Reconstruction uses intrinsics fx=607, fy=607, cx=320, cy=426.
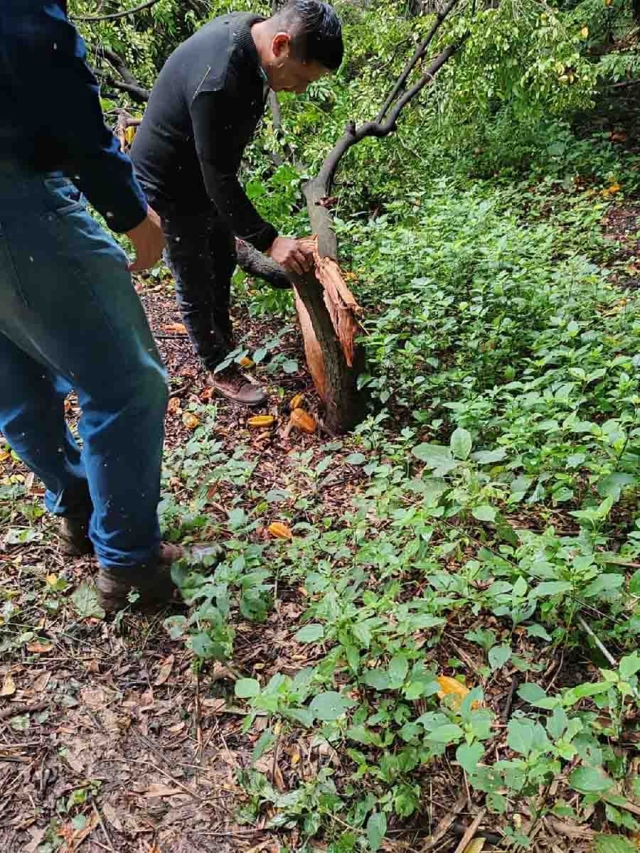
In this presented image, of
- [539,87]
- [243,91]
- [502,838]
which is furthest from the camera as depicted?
[539,87]

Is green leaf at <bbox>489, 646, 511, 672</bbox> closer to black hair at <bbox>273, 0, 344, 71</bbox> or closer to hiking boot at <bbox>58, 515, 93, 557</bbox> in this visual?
hiking boot at <bbox>58, 515, 93, 557</bbox>

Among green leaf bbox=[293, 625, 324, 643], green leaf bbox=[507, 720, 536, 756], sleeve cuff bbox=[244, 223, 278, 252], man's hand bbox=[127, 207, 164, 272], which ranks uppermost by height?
man's hand bbox=[127, 207, 164, 272]

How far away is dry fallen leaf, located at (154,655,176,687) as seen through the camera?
189 cm

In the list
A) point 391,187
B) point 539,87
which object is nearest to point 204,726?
point 391,187

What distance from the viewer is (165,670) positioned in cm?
192

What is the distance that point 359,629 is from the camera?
1.56 m

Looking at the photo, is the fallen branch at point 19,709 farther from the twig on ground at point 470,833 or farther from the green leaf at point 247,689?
the twig on ground at point 470,833

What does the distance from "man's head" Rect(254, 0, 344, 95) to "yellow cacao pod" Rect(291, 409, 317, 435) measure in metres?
1.46

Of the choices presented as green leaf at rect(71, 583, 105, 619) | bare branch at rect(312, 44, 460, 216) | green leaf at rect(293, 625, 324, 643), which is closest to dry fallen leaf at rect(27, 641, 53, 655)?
green leaf at rect(71, 583, 105, 619)

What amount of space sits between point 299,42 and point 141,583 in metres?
2.00

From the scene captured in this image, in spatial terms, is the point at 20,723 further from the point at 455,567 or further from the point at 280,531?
the point at 455,567

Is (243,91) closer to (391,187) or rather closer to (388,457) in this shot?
(388,457)

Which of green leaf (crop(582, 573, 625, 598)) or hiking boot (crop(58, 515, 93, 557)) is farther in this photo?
hiking boot (crop(58, 515, 93, 557))

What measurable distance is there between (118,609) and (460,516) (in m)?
1.22
